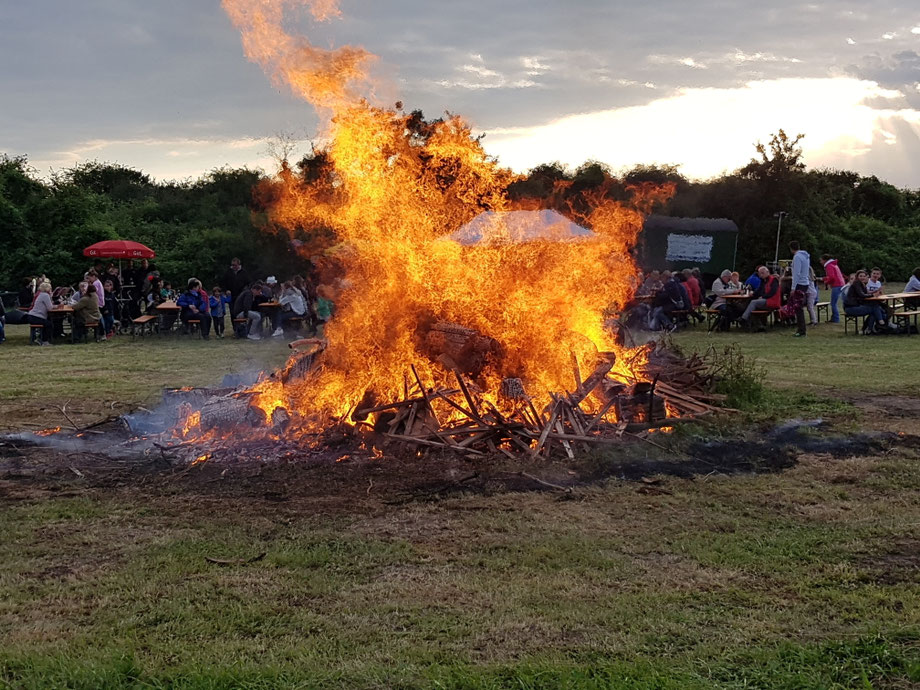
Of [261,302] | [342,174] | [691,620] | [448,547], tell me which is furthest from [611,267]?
[261,302]

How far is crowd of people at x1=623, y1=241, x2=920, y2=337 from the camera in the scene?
60.6 ft

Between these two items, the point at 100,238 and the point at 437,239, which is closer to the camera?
the point at 437,239

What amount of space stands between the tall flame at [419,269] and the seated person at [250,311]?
10992mm

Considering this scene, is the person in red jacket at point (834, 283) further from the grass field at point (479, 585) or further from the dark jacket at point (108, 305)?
the dark jacket at point (108, 305)

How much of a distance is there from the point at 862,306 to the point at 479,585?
658 inches

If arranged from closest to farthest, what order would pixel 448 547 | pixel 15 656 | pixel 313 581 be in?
1. pixel 15 656
2. pixel 313 581
3. pixel 448 547

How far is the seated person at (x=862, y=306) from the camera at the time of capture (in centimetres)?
1825

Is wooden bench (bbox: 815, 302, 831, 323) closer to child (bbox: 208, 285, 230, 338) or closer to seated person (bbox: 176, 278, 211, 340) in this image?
child (bbox: 208, 285, 230, 338)

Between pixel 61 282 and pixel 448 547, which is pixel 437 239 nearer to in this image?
pixel 448 547

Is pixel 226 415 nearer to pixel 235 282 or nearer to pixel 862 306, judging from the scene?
pixel 235 282

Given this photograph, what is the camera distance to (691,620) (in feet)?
13.3

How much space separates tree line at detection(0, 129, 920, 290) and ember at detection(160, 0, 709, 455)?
55.1 ft

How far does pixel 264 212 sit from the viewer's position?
3450 centimetres

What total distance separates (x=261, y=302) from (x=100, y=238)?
47.7ft
